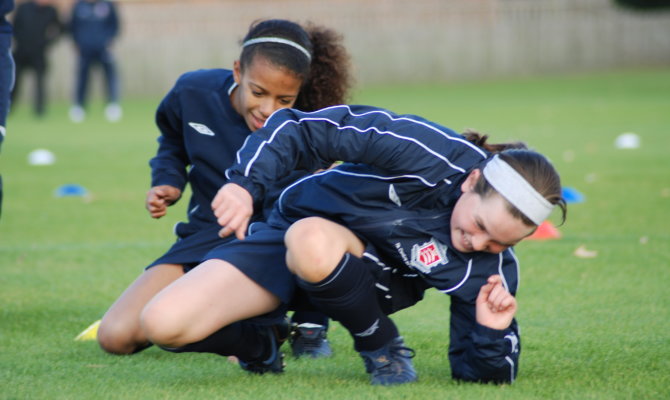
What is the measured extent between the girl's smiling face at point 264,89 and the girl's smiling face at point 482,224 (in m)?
1.01

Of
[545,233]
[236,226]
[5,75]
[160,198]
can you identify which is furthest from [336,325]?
[545,233]

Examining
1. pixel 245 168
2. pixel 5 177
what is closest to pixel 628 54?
pixel 5 177

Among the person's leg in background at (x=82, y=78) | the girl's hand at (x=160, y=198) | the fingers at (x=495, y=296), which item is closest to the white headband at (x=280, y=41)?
the girl's hand at (x=160, y=198)

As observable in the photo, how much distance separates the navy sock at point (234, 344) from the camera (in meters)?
3.25

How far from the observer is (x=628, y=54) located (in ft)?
78.5

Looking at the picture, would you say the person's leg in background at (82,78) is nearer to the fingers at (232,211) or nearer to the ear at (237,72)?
the ear at (237,72)

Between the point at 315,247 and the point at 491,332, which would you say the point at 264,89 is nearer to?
the point at 315,247

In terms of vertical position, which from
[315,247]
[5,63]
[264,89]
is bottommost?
[315,247]

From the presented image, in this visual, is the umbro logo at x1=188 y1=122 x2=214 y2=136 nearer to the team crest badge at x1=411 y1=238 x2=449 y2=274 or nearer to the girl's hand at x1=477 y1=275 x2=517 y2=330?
the team crest badge at x1=411 y1=238 x2=449 y2=274

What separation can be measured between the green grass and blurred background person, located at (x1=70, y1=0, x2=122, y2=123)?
240 inches

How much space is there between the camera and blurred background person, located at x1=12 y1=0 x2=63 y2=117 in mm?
16531

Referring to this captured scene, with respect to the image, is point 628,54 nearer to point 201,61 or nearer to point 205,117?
point 201,61

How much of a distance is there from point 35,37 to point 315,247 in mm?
14632

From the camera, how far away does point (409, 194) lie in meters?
3.23
